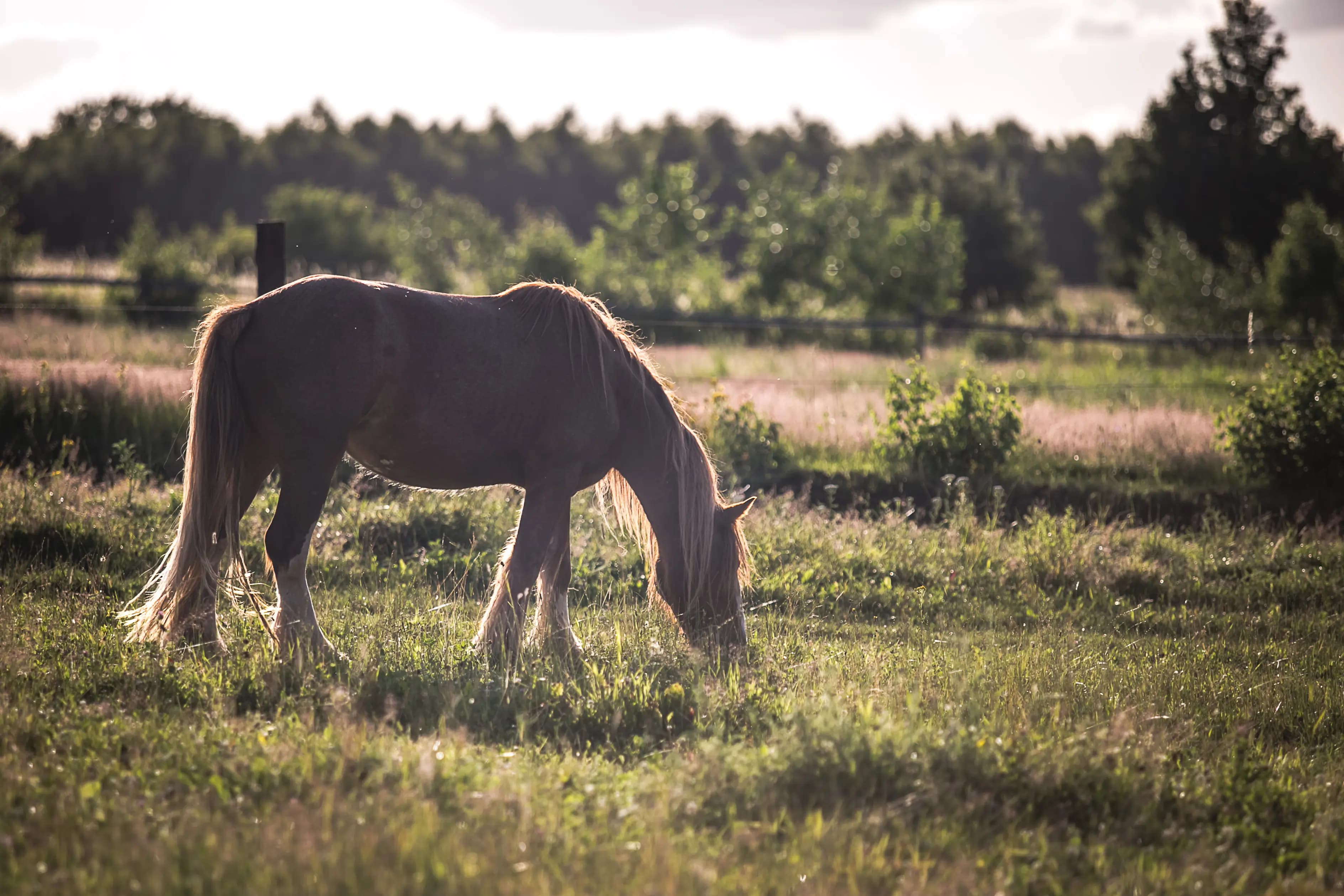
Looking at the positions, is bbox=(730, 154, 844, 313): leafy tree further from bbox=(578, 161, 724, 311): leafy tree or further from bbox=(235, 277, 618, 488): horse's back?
bbox=(235, 277, 618, 488): horse's back

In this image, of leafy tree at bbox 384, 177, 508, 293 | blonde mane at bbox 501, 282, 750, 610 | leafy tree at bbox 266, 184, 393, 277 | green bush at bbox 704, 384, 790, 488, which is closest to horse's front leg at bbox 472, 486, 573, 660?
blonde mane at bbox 501, 282, 750, 610

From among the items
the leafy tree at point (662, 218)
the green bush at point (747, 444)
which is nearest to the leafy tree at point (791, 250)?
the leafy tree at point (662, 218)

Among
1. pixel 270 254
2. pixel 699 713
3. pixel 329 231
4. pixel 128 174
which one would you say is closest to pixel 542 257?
pixel 329 231

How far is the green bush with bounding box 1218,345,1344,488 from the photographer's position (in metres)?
8.91

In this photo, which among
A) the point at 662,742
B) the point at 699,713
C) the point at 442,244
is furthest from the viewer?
the point at 442,244

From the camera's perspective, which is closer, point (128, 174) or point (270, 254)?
point (270, 254)

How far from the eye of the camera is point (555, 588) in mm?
5258

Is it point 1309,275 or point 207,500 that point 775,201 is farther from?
point 207,500

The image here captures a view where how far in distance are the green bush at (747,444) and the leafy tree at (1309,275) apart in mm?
16975

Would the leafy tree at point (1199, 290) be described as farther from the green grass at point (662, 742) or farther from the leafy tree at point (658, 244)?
the green grass at point (662, 742)

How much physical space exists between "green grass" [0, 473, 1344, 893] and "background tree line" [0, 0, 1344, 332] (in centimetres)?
1403

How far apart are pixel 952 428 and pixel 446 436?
5.68 metres

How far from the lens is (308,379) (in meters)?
4.62

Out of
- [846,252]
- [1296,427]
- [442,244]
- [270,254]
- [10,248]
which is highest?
[442,244]
